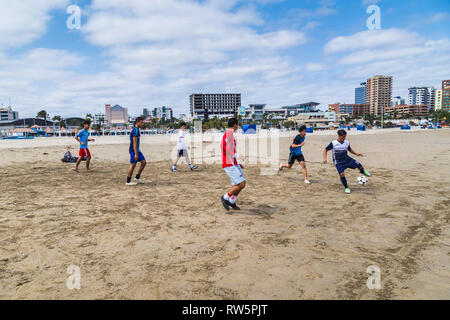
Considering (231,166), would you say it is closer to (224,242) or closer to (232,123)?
(232,123)

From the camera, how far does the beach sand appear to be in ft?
10.1

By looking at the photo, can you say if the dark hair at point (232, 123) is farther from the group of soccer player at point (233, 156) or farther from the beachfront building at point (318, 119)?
the beachfront building at point (318, 119)

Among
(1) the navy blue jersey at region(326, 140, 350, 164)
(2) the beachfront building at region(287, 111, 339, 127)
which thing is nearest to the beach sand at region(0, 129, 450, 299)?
(1) the navy blue jersey at region(326, 140, 350, 164)

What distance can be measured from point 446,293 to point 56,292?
4254 mm

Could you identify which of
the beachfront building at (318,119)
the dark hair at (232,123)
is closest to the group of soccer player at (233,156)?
the dark hair at (232,123)

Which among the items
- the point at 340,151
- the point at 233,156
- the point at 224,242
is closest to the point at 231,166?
the point at 233,156

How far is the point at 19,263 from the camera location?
363 centimetres

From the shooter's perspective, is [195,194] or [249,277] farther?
[195,194]

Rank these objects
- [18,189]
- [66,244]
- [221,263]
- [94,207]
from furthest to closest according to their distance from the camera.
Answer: [18,189] < [94,207] < [66,244] < [221,263]

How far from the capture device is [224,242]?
14.1ft

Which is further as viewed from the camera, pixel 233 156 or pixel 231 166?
A: pixel 231 166

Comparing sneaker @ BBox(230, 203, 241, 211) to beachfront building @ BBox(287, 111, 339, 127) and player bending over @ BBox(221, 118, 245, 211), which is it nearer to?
player bending over @ BBox(221, 118, 245, 211)

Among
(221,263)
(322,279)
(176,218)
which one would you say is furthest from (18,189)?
(322,279)
